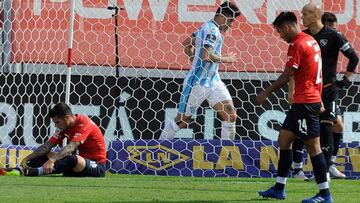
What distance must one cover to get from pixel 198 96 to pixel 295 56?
4.29m

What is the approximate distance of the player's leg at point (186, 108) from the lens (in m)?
12.1

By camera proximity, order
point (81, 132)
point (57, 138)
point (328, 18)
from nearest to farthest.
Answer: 1. point (328, 18)
2. point (81, 132)
3. point (57, 138)

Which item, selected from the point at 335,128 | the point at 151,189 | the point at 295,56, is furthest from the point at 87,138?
the point at 295,56

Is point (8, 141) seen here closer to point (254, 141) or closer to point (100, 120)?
point (100, 120)

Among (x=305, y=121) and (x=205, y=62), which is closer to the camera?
(x=305, y=121)

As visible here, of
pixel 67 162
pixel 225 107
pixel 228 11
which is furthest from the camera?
pixel 225 107

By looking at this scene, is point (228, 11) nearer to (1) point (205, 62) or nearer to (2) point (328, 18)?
(1) point (205, 62)

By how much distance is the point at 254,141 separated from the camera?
1172cm

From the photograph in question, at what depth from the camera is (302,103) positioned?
26.3 ft

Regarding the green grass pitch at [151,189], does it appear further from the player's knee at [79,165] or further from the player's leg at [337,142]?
the player's leg at [337,142]

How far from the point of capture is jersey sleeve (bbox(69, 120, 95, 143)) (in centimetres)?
1101

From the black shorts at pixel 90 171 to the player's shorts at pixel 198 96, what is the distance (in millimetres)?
1576

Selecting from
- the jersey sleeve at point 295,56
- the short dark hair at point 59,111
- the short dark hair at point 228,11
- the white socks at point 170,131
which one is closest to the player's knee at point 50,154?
the short dark hair at point 59,111

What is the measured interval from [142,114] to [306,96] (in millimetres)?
4989
